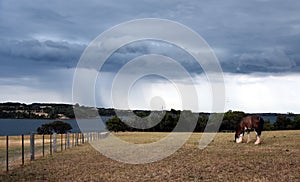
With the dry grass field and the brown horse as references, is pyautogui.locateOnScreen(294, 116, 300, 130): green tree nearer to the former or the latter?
the brown horse

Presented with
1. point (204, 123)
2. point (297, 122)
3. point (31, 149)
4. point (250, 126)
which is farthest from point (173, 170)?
point (204, 123)

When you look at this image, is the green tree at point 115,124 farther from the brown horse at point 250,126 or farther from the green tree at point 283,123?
the brown horse at point 250,126

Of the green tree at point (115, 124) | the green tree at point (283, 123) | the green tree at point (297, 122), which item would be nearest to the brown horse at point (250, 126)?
the green tree at point (297, 122)

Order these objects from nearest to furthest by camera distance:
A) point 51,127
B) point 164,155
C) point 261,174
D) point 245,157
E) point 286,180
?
point 286,180
point 261,174
point 245,157
point 164,155
point 51,127

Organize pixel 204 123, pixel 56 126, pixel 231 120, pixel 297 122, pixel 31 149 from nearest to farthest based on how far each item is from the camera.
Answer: pixel 31 149 < pixel 297 122 < pixel 231 120 < pixel 204 123 < pixel 56 126

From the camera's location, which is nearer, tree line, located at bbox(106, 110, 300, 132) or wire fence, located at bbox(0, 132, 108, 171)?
wire fence, located at bbox(0, 132, 108, 171)

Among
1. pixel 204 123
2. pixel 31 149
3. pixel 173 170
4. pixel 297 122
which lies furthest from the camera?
pixel 204 123

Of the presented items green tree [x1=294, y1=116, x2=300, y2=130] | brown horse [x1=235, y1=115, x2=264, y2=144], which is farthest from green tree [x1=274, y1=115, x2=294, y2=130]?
brown horse [x1=235, y1=115, x2=264, y2=144]

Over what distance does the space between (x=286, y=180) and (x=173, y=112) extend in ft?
281

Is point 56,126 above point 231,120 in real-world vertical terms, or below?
below

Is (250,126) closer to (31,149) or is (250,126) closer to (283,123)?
(31,149)

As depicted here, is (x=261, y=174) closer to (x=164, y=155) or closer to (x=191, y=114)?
(x=164, y=155)

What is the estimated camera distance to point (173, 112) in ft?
326

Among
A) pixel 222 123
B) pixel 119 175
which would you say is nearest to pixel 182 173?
pixel 119 175
